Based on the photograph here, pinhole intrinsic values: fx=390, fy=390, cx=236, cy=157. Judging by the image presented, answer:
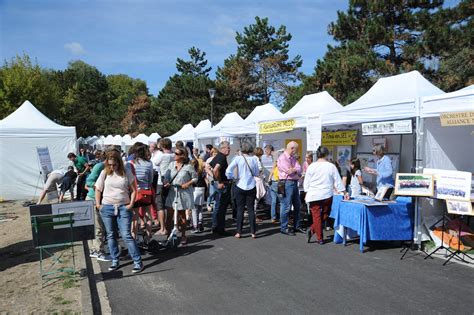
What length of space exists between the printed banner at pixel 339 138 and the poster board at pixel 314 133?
5.80ft

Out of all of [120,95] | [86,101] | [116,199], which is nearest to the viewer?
[116,199]

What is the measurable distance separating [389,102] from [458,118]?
1.42 metres

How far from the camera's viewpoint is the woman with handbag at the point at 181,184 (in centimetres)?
658

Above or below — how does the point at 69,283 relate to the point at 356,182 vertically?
below

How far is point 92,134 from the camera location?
5291cm

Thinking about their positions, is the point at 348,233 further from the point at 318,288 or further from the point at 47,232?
the point at 47,232

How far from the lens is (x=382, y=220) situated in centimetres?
629

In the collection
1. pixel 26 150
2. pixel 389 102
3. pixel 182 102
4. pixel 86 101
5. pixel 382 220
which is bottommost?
pixel 382 220

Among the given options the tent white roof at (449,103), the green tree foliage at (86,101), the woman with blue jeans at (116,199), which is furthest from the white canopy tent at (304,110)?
the green tree foliage at (86,101)

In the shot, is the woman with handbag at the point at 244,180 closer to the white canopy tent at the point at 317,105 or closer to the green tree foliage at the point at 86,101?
the white canopy tent at the point at 317,105

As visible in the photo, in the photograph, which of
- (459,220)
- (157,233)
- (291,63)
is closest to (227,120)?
(157,233)

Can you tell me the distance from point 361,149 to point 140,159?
610cm

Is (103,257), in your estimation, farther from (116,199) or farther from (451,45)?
(451,45)

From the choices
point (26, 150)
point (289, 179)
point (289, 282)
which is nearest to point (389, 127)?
point (289, 179)
